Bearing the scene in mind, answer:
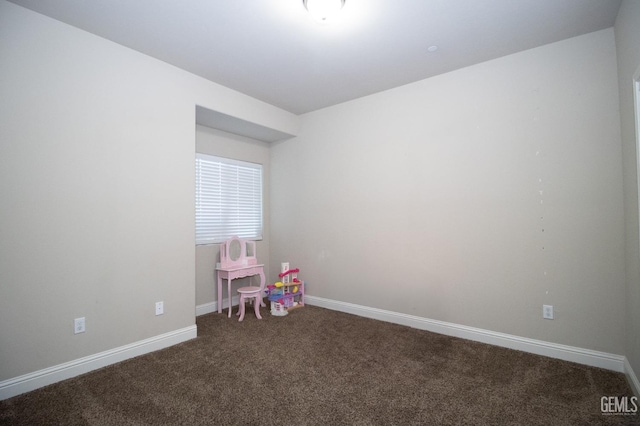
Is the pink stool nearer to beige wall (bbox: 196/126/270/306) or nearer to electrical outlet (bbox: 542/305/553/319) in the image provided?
beige wall (bbox: 196/126/270/306)

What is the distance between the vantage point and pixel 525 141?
2.68 m

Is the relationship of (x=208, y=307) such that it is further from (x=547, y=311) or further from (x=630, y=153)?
(x=630, y=153)

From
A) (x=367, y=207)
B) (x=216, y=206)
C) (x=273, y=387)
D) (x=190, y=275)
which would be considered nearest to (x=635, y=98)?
(x=367, y=207)

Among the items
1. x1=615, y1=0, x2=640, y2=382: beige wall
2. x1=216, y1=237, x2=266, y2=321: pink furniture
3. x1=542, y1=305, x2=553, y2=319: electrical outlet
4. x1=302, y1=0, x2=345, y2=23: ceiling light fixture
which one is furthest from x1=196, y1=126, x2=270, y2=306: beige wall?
x1=615, y1=0, x2=640, y2=382: beige wall

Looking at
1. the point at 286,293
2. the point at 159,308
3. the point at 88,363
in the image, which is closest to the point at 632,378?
the point at 286,293

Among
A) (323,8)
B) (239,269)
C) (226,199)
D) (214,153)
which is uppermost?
(323,8)

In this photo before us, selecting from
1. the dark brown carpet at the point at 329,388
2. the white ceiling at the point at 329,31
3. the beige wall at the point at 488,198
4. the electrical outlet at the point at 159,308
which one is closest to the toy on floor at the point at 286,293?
the beige wall at the point at 488,198

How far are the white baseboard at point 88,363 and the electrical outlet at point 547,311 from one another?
124 inches

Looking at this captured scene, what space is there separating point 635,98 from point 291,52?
246cm

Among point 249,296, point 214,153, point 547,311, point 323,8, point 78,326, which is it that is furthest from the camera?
point 214,153

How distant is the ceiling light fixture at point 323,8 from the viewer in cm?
200

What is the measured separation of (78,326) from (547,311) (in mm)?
3728

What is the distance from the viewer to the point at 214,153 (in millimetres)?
3957

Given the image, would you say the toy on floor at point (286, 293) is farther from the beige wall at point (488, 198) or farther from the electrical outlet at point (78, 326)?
the electrical outlet at point (78, 326)
